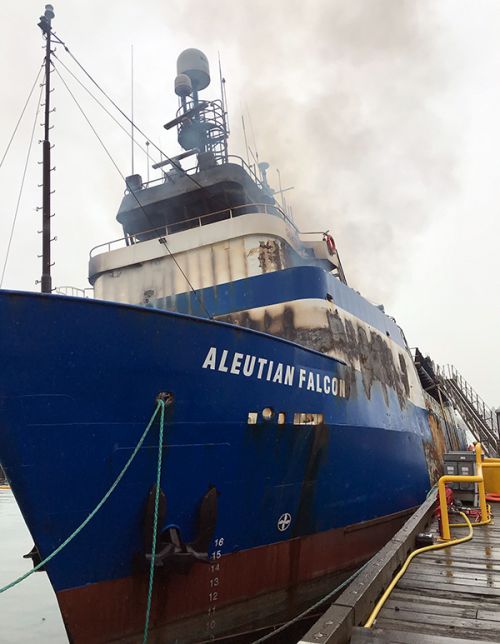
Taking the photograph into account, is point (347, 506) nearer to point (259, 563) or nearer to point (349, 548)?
point (349, 548)

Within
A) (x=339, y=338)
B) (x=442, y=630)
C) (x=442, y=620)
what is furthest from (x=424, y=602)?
(x=339, y=338)

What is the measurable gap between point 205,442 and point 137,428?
36.4 inches

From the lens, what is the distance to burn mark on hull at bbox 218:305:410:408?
860cm

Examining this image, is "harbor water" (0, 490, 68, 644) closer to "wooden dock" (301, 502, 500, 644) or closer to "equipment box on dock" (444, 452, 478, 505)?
"wooden dock" (301, 502, 500, 644)

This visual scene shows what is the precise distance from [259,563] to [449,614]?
9.07 feet

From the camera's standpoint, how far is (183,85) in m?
16.3

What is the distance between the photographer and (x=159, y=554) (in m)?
5.35

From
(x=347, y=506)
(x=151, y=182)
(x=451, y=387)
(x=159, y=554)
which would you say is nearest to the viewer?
(x=159, y=554)

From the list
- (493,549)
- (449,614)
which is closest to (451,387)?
(493,549)

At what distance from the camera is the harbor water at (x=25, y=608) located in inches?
336

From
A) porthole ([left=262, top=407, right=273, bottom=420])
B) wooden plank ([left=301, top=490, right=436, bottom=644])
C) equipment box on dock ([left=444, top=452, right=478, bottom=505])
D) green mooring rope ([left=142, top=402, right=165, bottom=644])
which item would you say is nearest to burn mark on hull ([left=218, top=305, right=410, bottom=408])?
equipment box on dock ([left=444, top=452, right=478, bottom=505])

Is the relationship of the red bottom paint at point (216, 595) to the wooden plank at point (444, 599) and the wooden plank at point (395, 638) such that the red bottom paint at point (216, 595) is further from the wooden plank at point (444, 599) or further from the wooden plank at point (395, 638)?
the wooden plank at point (395, 638)

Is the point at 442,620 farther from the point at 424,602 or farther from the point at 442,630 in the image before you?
the point at 424,602

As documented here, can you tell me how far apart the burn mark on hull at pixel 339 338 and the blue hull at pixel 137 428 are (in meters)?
1.03
